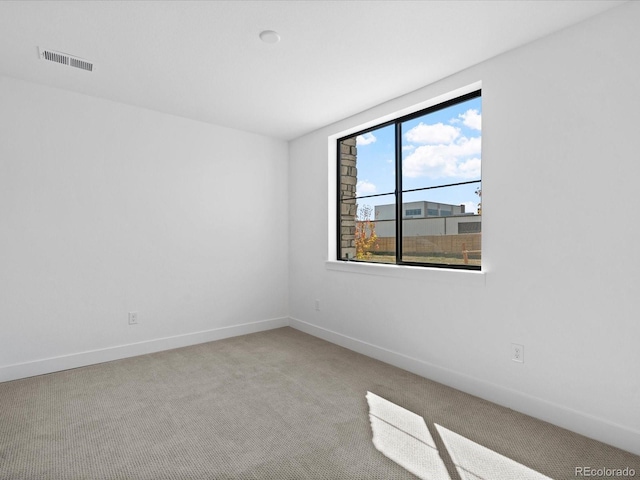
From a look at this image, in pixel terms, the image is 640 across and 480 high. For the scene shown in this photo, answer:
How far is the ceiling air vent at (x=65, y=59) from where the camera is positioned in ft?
8.43

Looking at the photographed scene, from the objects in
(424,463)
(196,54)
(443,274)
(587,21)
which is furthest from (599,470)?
(196,54)

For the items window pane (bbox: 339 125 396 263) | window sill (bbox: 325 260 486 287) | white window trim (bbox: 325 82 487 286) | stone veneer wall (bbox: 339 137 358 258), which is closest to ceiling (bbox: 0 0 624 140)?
white window trim (bbox: 325 82 487 286)

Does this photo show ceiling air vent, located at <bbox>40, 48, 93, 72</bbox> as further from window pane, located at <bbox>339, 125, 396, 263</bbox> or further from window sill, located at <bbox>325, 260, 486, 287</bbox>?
window sill, located at <bbox>325, 260, 486, 287</bbox>

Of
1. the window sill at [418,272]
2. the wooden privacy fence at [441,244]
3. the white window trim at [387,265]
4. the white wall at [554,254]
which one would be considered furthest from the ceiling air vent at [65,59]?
the wooden privacy fence at [441,244]

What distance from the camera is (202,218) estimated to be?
4.08 m

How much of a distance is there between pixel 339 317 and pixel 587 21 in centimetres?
313

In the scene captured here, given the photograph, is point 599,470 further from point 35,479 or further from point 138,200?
point 138,200

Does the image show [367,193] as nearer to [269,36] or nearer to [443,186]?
[443,186]

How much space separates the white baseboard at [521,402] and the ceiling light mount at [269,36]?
270 centimetres

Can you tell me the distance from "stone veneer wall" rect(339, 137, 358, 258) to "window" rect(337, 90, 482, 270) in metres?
0.02

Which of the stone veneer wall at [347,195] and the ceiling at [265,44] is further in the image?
the stone veneer wall at [347,195]

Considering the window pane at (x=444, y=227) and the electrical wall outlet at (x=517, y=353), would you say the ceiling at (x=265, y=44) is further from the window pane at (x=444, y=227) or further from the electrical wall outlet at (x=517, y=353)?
the electrical wall outlet at (x=517, y=353)

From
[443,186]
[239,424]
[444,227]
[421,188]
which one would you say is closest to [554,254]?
[444,227]

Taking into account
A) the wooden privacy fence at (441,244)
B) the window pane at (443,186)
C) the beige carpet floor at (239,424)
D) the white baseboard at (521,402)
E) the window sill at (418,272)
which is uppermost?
the window pane at (443,186)
